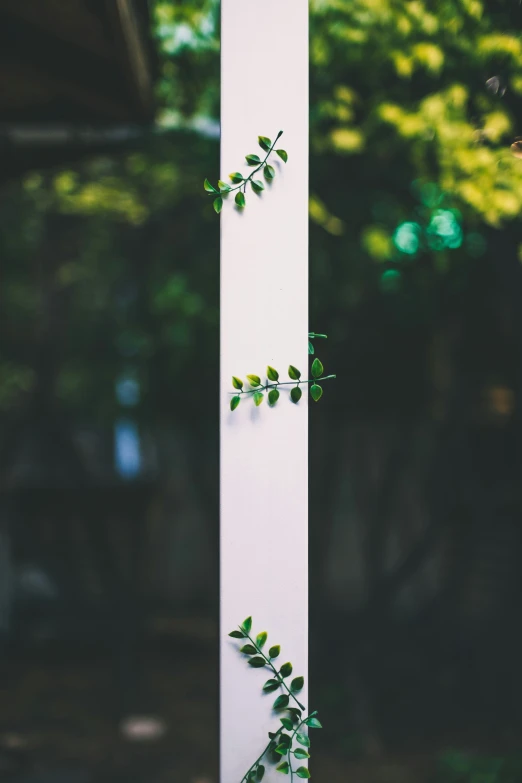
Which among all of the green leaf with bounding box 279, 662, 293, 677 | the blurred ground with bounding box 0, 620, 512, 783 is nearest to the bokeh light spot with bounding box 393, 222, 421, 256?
the blurred ground with bounding box 0, 620, 512, 783

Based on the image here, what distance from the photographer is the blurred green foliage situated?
230 cm

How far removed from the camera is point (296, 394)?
868mm

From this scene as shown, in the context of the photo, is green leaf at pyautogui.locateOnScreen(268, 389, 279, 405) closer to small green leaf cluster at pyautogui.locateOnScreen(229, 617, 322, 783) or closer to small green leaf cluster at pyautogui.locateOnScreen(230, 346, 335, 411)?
small green leaf cluster at pyautogui.locateOnScreen(230, 346, 335, 411)

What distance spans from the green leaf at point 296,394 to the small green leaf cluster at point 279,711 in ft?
0.88

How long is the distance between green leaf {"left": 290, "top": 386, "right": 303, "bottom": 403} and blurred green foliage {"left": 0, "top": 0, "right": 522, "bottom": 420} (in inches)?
62.4

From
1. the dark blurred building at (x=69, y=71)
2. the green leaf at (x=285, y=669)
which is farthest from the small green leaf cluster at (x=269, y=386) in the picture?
the dark blurred building at (x=69, y=71)

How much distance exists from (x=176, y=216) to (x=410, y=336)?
173cm

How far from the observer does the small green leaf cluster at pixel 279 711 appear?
851 mm

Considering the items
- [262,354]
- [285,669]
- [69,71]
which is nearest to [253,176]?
[262,354]

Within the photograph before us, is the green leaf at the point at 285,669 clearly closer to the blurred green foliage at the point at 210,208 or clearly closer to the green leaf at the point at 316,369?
the green leaf at the point at 316,369

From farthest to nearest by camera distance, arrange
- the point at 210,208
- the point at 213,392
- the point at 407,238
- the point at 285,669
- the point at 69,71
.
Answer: the point at 213,392
the point at 210,208
the point at 407,238
the point at 69,71
the point at 285,669

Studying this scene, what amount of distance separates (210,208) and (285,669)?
3.31m

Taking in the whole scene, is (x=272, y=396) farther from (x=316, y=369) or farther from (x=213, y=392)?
(x=213, y=392)

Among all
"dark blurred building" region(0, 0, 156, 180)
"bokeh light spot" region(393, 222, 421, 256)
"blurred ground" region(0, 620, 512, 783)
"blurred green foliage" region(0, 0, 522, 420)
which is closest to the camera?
"dark blurred building" region(0, 0, 156, 180)
